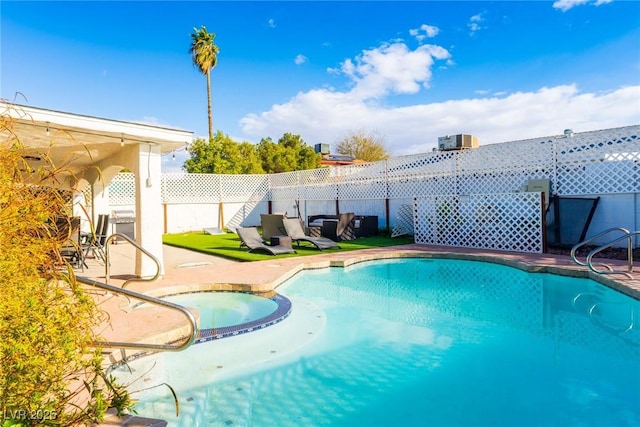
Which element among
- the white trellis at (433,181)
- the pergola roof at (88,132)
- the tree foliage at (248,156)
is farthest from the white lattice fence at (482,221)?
the tree foliage at (248,156)

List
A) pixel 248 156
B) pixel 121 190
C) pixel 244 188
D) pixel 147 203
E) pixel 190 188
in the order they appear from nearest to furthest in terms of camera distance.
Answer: pixel 147 203 → pixel 121 190 → pixel 190 188 → pixel 244 188 → pixel 248 156

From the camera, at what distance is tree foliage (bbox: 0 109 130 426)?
2270 mm

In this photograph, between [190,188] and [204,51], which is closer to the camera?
[190,188]

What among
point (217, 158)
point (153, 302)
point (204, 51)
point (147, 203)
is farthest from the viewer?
point (204, 51)

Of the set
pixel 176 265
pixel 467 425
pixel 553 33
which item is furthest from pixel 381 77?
pixel 467 425

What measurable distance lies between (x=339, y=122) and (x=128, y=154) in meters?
32.7

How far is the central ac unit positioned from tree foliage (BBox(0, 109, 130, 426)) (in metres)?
21.1

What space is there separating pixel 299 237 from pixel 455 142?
12.3 meters

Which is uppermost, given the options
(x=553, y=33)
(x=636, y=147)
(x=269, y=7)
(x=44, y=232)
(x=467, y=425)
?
(x=269, y=7)

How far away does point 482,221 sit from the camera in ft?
42.9

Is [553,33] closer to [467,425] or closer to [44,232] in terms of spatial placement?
[467,425]

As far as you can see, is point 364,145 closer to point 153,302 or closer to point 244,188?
point 244,188

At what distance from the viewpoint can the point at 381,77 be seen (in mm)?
19859

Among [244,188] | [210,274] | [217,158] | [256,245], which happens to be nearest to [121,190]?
[244,188]
